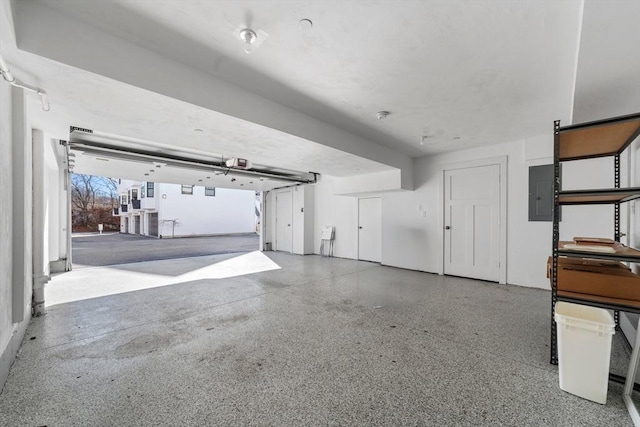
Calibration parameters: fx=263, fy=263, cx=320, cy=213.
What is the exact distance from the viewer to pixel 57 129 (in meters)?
3.34

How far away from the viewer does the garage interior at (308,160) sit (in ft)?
5.83

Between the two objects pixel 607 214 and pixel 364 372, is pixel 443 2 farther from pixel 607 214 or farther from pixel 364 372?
pixel 607 214

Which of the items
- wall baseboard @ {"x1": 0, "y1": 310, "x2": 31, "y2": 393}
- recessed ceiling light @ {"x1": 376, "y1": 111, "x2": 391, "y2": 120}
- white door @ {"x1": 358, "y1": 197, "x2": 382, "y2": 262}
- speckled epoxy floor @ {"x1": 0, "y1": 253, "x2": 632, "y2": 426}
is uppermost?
recessed ceiling light @ {"x1": 376, "y1": 111, "x2": 391, "y2": 120}

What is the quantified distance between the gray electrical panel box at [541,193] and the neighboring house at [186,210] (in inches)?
668

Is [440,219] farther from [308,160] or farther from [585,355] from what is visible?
[585,355]

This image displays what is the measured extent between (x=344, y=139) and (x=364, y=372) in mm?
3280

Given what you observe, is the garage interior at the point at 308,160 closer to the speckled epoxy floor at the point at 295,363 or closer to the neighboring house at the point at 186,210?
the speckled epoxy floor at the point at 295,363

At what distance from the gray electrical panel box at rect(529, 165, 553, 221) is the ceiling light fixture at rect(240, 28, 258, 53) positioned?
5.02 m

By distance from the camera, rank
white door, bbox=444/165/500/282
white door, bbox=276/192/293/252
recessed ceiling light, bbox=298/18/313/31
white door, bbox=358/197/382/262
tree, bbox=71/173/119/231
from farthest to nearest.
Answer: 1. tree, bbox=71/173/119/231
2. white door, bbox=276/192/293/252
3. white door, bbox=358/197/382/262
4. white door, bbox=444/165/500/282
5. recessed ceiling light, bbox=298/18/313/31

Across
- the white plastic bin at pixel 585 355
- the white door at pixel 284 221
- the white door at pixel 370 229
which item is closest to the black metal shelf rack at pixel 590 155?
the white plastic bin at pixel 585 355

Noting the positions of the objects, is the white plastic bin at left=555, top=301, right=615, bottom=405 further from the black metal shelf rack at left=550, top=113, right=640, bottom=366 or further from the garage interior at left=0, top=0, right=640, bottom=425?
the black metal shelf rack at left=550, top=113, right=640, bottom=366

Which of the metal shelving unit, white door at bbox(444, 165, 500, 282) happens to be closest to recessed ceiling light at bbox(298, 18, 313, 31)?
the metal shelving unit

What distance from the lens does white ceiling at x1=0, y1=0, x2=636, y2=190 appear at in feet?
6.00

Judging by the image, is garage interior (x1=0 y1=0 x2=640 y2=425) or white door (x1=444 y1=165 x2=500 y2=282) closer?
garage interior (x1=0 y1=0 x2=640 y2=425)
